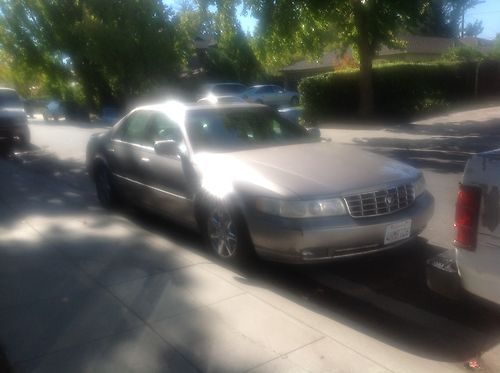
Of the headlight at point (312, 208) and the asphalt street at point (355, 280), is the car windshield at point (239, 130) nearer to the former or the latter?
the asphalt street at point (355, 280)

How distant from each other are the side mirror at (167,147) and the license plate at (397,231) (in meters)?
2.23

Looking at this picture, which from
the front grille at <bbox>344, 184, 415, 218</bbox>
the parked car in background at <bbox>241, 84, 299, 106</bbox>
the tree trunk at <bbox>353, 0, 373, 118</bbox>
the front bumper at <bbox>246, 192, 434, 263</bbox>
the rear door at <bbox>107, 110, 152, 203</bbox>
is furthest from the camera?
the parked car in background at <bbox>241, 84, 299, 106</bbox>

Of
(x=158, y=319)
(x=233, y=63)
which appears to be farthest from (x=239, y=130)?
(x=233, y=63)

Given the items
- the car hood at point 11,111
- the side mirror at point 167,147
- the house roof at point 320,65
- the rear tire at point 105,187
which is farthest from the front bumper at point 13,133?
the house roof at point 320,65

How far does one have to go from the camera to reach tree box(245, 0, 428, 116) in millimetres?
16297

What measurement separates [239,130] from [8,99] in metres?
13.7

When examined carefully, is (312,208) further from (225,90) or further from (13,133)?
(225,90)

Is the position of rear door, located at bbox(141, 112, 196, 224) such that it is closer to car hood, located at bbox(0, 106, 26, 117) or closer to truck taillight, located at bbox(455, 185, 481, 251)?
truck taillight, located at bbox(455, 185, 481, 251)

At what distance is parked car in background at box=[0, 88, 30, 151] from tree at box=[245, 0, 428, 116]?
7947 millimetres

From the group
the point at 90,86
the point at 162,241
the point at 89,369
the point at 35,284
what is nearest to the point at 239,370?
the point at 89,369

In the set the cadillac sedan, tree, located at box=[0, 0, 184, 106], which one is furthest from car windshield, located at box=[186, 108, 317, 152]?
tree, located at box=[0, 0, 184, 106]

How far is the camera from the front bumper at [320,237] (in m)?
4.05

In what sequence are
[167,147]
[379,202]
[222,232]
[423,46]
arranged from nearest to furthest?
[379,202] → [222,232] → [167,147] → [423,46]

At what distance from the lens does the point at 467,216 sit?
299cm
